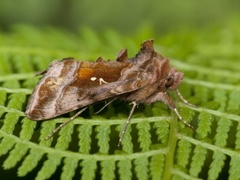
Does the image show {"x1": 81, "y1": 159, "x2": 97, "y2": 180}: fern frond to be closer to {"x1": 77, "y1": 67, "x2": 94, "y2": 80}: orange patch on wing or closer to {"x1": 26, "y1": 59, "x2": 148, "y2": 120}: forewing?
{"x1": 26, "y1": 59, "x2": 148, "y2": 120}: forewing

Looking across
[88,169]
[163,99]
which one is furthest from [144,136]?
[163,99]

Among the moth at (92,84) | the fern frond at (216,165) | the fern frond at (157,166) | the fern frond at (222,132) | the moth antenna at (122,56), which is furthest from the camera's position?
the moth antenna at (122,56)

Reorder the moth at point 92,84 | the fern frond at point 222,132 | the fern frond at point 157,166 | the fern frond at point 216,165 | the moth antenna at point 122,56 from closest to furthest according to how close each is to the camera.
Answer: the fern frond at point 157,166
the fern frond at point 216,165
the fern frond at point 222,132
the moth at point 92,84
the moth antenna at point 122,56

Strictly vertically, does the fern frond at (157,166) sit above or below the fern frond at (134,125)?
below

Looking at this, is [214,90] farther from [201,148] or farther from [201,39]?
[201,39]

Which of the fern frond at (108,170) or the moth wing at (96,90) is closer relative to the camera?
the fern frond at (108,170)

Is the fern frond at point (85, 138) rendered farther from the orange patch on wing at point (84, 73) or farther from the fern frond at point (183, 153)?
the fern frond at point (183, 153)

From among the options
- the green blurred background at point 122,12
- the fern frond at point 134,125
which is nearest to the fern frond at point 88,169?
the fern frond at point 134,125

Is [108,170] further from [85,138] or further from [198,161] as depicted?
[198,161]
